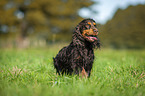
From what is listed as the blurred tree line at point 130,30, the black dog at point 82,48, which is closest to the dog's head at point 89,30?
the black dog at point 82,48

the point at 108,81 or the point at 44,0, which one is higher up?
the point at 44,0

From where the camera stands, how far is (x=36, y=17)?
17.6 m

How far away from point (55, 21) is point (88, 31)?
17643mm

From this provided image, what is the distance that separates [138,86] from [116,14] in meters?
23.6

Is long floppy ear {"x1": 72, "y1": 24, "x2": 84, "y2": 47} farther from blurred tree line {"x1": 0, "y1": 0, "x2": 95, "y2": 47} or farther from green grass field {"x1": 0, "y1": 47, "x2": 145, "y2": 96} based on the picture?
blurred tree line {"x1": 0, "y1": 0, "x2": 95, "y2": 47}

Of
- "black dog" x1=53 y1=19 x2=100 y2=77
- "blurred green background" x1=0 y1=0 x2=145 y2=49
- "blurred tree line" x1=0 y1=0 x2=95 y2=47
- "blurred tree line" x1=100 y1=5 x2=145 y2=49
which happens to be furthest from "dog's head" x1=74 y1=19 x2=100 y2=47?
"blurred tree line" x1=100 y1=5 x2=145 y2=49

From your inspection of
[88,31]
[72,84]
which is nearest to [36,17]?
[88,31]

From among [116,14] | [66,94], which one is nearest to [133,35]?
[116,14]

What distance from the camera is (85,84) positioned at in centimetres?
269

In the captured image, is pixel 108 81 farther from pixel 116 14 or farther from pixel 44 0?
pixel 116 14

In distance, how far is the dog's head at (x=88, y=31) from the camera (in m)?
3.04

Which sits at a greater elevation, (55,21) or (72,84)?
(55,21)

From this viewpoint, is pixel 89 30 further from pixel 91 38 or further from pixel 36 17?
pixel 36 17

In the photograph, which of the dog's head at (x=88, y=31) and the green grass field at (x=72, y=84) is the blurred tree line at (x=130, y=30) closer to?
the green grass field at (x=72, y=84)
